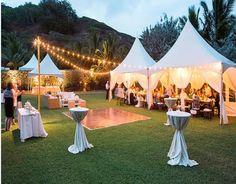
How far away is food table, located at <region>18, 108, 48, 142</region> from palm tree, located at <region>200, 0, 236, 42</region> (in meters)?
16.2

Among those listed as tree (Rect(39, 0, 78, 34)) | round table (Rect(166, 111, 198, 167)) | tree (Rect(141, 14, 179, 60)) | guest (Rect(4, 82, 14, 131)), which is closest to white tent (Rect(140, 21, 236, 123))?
round table (Rect(166, 111, 198, 167))

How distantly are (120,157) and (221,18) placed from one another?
56.9 ft

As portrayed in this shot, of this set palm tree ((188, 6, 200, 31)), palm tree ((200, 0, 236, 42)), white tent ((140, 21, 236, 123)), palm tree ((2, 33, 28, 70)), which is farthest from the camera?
palm tree ((2, 33, 28, 70))

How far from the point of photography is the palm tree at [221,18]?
17.7 meters

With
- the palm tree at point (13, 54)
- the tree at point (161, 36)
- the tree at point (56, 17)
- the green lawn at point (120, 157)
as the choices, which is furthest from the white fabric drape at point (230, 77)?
the tree at point (56, 17)

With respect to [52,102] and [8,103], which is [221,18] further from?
[8,103]

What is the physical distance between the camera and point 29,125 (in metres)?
6.06

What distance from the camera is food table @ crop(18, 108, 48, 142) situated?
19.3 feet

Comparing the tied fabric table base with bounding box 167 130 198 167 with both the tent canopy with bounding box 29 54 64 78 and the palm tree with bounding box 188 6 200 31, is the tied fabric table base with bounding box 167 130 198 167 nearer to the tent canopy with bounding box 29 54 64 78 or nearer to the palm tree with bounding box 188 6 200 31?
the tent canopy with bounding box 29 54 64 78

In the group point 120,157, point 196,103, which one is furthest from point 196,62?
point 120,157

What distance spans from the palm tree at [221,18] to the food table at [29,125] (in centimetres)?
1624

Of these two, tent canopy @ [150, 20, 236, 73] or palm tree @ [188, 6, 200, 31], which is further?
palm tree @ [188, 6, 200, 31]

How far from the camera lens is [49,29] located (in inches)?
2013

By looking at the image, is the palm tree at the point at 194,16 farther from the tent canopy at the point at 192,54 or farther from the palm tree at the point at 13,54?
the palm tree at the point at 13,54
